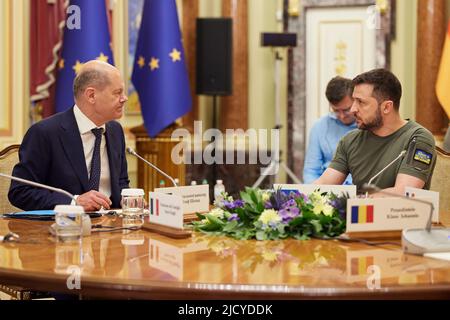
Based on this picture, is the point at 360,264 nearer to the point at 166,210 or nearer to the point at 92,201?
the point at 166,210

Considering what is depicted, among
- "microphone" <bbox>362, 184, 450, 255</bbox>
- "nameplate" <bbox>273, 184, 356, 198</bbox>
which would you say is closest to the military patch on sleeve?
"nameplate" <bbox>273, 184, 356, 198</bbox>

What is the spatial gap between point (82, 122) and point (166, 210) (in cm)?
113

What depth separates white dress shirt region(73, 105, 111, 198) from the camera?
3404 mm

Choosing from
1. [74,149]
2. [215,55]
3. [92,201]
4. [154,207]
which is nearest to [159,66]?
[215,55]

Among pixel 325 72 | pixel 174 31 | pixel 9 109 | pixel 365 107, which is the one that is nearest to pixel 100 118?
pixel 365 107

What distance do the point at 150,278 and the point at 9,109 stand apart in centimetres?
365

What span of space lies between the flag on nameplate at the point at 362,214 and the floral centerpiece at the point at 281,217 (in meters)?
0.10

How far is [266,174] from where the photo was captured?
23.9 feet

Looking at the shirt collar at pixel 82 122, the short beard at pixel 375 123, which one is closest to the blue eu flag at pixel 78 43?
the shirt collar at pixel 82 122

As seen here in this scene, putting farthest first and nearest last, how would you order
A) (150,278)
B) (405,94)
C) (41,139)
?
(405,94), (41,139), (150,278)

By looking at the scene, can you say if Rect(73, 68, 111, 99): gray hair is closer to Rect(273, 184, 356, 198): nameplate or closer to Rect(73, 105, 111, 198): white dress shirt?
Rect(73, 105, 111, 198): white dress shirt

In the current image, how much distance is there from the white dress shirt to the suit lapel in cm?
6

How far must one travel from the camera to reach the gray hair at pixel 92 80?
3.47 meters
